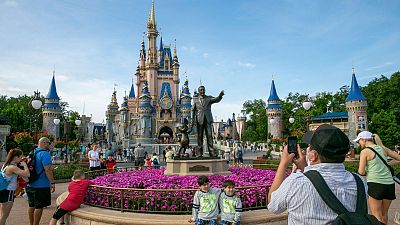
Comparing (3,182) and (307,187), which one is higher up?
(307,187)

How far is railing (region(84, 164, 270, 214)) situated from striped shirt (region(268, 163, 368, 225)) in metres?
4.68

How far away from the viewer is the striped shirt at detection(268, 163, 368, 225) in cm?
231

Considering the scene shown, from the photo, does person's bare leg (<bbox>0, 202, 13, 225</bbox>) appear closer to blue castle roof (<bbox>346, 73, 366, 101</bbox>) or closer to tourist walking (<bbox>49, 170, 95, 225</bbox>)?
tourist walking (<bbox>49, 170, 95, 225</bbox>)

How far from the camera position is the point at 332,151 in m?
2.41

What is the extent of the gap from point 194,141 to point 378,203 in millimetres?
51582

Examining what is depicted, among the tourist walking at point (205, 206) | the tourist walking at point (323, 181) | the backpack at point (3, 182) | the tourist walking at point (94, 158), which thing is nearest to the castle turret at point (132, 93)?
the tourist walking at point (94, 158)

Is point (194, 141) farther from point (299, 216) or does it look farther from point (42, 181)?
point (299, 216)

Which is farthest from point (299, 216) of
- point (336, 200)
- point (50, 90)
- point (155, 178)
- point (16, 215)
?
point (50, 90)

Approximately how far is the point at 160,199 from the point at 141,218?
629mm

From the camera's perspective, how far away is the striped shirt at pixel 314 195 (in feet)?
7.57

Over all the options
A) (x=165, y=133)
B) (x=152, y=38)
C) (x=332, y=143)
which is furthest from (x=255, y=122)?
(x=332, y=143)

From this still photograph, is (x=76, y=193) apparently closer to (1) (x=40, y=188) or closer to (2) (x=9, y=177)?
(1) (x=40, y=188)

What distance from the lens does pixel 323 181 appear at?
230 cm

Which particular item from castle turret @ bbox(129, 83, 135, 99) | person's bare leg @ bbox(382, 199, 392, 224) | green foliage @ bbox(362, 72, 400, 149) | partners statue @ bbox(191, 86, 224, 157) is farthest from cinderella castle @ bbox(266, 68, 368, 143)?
castle turret @ bbox(129, 83, 135, 99)
